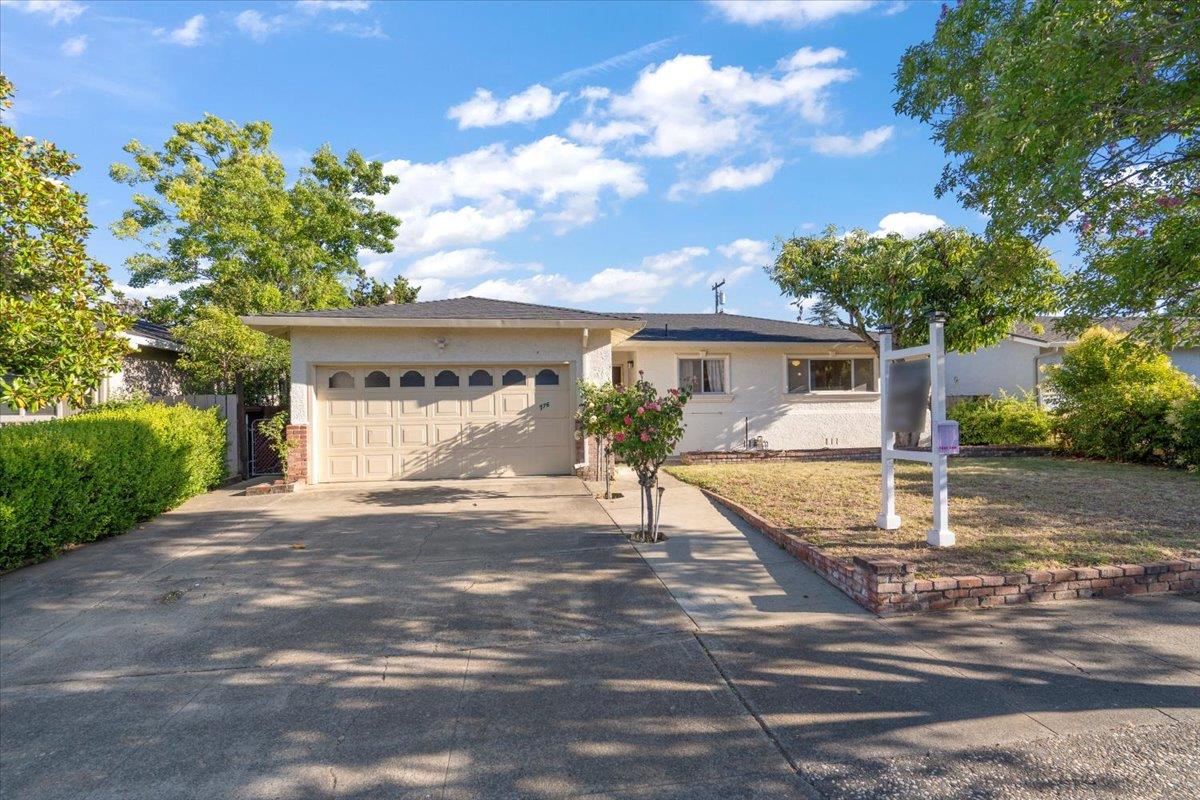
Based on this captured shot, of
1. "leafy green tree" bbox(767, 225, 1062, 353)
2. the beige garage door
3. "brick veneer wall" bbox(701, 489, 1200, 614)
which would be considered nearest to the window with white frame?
"leafy green tree" bbox(767, 225, 1062, 353)

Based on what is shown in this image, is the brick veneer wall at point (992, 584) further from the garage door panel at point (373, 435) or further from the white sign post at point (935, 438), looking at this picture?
the garage door panel at point (373, 435)

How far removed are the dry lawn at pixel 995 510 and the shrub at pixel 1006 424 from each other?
251 centimetres

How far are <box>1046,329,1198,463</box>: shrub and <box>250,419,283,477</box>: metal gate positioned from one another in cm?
1631

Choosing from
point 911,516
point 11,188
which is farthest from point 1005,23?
point 11,188

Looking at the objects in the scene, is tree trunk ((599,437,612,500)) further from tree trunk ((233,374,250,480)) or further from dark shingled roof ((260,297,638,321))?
tree trunk ((233,374,250,480))

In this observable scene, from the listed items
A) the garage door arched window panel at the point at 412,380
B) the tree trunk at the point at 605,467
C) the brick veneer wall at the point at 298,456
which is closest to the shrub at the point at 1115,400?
the tree trunk at the point at 605,467

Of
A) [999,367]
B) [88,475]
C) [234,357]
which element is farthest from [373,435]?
[999,367]

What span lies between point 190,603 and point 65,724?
195cm

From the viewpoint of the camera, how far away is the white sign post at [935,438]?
5.67 metres

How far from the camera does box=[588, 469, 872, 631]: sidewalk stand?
190 inches

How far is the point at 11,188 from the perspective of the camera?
6023 millimetres

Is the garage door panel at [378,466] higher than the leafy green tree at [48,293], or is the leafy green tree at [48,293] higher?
the leafy green tree at [48,293]

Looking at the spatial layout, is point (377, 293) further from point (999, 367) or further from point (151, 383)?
point (999, 367)

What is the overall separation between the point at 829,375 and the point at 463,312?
9185 millimetres
